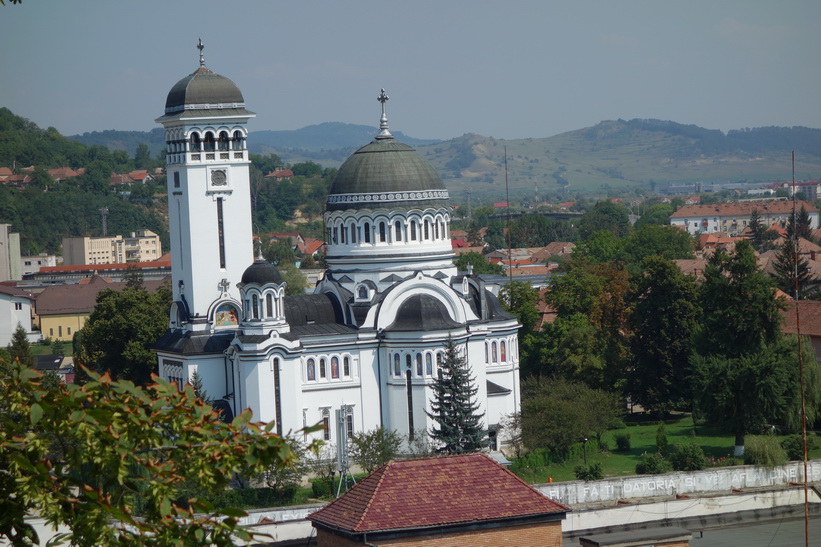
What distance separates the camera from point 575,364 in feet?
176

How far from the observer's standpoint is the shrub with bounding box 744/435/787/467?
42.5 metres

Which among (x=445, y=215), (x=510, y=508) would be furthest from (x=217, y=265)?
(x=510, y=508)

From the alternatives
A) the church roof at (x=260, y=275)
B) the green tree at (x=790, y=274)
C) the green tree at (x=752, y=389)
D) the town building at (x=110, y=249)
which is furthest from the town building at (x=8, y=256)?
the green tree at (x=752, y=389)

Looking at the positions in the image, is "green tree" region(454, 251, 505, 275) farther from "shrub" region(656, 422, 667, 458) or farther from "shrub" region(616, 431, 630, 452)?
"shrub" region(656, 422, 667, 458)

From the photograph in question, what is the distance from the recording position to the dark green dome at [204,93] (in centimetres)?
4953

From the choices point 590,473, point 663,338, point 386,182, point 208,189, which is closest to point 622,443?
point 590,473

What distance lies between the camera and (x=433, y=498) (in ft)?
86.8

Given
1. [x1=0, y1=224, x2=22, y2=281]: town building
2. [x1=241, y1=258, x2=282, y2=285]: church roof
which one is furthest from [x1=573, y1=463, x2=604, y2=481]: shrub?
[x1=0, y1=224, x2=22, y2=281]: town building

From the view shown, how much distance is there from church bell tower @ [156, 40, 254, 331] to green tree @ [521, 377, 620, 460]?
1035cm

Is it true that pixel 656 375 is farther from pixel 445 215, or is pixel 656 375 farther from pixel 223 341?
pixel 223 341

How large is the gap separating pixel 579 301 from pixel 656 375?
244 inches

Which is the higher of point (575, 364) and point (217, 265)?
point (217, 265)

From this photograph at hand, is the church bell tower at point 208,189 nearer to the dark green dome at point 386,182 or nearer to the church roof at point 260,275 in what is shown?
the church roof at point 260,275

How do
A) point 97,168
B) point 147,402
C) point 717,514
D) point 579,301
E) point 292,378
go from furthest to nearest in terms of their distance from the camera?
point 97,168 < point 579,301 < point 292,378 < point 717,514 < point 147,402
